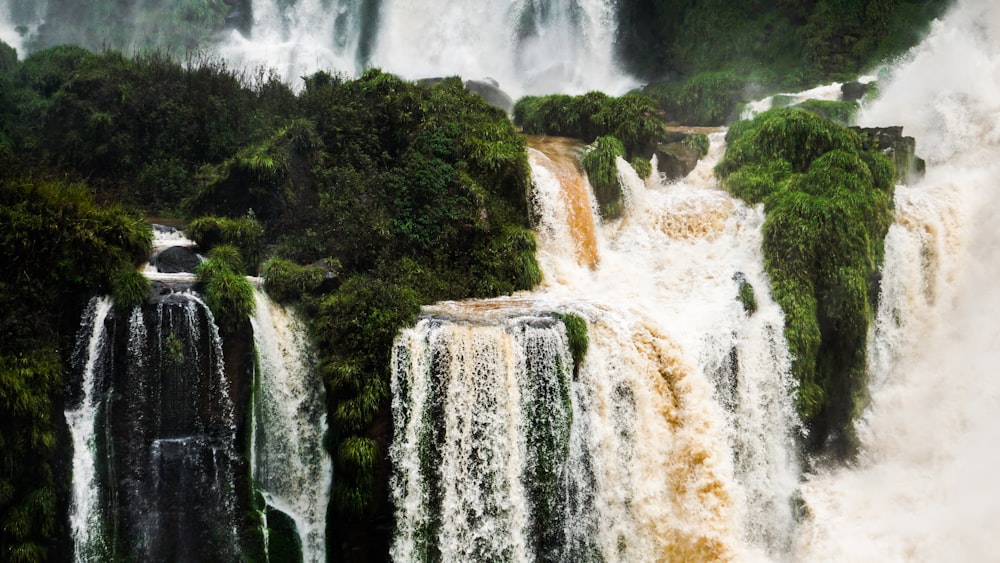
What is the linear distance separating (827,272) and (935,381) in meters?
3.15

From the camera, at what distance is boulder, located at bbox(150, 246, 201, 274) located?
34.7 ft

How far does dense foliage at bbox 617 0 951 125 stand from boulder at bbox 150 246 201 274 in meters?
17.8

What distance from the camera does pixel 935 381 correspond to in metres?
13.4

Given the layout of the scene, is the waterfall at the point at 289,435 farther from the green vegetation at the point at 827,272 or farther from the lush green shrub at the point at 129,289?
the green vegetation at the point at 827,272

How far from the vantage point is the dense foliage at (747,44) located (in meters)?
24.7

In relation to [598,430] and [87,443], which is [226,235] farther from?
[598,430]

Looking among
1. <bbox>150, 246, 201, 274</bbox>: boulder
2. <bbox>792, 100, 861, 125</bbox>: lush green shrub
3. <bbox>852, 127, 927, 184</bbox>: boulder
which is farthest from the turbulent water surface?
<bbox>792, 100, 861, 125</bbox>: lush green shrub

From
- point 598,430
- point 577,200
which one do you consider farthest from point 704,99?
point 598,430

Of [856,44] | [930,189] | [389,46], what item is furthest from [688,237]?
[389,46]

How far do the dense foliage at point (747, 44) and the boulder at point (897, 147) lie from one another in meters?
6.94

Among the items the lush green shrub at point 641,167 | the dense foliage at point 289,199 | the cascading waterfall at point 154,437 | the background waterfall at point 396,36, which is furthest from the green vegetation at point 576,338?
the background waterfall at point 396,36

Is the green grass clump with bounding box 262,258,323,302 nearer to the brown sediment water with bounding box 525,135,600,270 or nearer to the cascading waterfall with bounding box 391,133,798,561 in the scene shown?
the cascading waterfall with bounding box 391,133,798,561

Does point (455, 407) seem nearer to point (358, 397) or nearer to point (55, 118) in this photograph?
point (358, 397)

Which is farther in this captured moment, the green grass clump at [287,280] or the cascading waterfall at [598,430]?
the green grass clump at [287,280]
